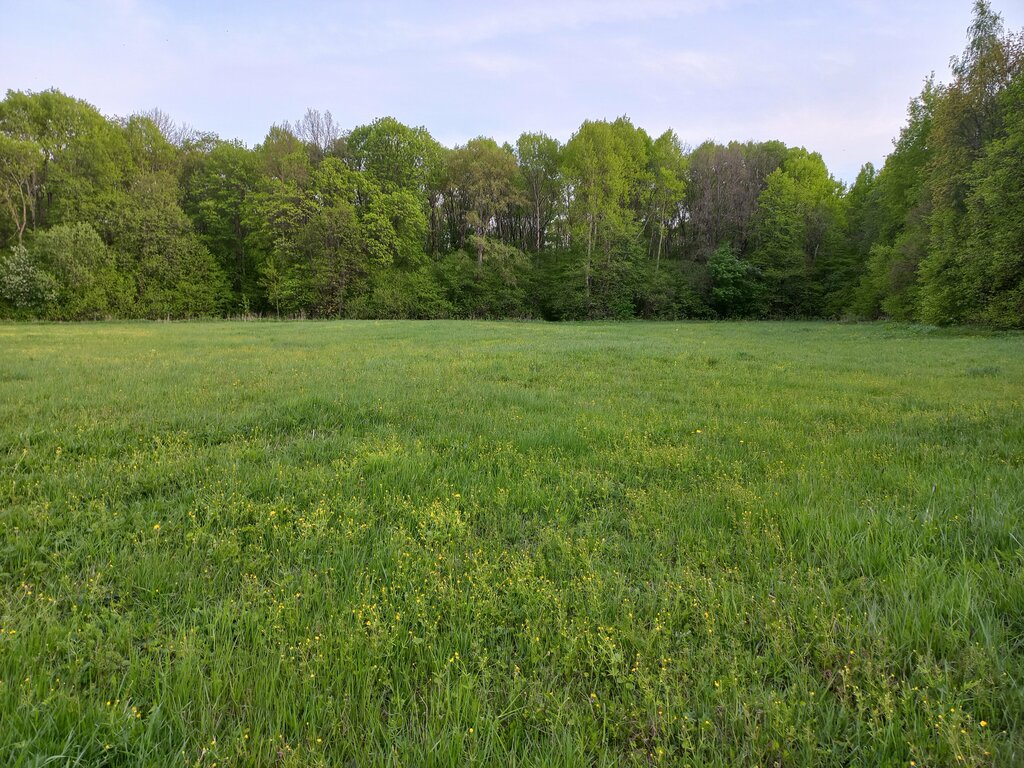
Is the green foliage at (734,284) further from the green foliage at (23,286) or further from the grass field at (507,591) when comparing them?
the green foliage at (23,286)

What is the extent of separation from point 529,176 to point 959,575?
178ft

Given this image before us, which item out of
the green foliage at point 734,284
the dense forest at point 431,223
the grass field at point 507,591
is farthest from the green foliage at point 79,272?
the green foliage at point 734,284

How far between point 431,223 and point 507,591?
5526 cm

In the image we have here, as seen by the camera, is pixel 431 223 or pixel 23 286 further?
pixel 431 223

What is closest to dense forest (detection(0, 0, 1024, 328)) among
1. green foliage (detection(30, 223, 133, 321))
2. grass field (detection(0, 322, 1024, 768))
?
green foliage (detection(30, 223, 133, 321))

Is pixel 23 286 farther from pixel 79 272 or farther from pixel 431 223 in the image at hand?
pixel 431 223

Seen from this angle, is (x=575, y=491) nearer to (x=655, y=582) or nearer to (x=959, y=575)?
(x=655, y=582)

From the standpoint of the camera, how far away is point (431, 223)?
53.1 metres

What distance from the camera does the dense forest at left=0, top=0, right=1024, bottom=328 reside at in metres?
37.5

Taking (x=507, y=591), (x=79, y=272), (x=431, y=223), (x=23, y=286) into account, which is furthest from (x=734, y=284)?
(x=23, y=286)

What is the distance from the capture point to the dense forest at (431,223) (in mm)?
37469

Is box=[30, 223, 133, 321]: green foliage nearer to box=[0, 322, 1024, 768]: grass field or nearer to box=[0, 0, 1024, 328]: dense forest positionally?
box=[0, 0, 1024, 328]: dense forest

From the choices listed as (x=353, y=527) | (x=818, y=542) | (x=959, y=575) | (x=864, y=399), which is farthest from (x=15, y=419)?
(x=864, y=399)

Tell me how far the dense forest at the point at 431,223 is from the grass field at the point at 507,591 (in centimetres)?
3812
